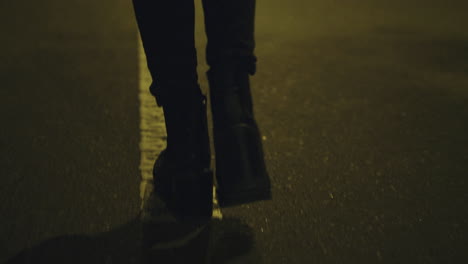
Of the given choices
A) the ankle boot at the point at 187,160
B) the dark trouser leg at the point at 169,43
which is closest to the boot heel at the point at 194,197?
the ankle boot at the point at 187,160

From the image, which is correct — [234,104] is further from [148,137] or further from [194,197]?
[148,137]

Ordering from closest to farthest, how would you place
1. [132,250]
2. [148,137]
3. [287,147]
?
[132,250]
[287,147]
[148,137]

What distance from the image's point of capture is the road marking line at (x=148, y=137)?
2.06 metres

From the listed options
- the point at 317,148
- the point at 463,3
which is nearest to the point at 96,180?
the point at 317,148

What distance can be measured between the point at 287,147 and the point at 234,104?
0.74 m

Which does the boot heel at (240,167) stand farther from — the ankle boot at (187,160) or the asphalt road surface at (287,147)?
the asphalt road surface at (287,147)

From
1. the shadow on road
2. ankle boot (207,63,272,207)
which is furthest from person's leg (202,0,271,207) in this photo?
the shadow on road

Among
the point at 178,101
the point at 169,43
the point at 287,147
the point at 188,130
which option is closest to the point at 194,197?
the point at 188,130

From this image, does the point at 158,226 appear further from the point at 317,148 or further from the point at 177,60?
the point at 317,148

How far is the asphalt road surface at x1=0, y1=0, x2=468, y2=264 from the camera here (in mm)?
1725

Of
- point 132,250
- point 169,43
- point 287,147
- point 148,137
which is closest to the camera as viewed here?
point 169,43

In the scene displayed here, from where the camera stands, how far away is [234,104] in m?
1.76

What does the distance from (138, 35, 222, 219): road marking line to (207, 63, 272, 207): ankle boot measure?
0.22m

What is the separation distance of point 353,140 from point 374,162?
24cm
